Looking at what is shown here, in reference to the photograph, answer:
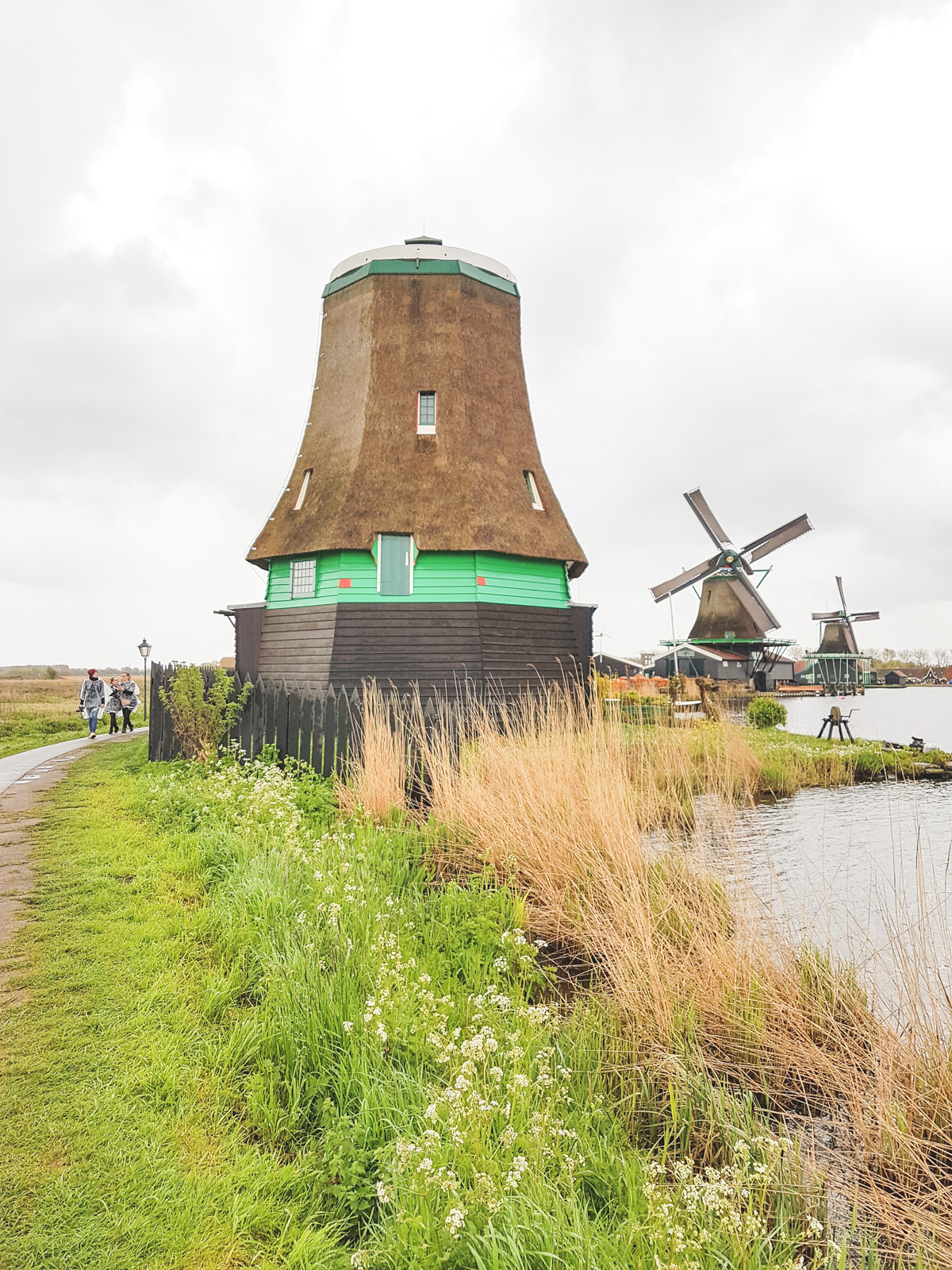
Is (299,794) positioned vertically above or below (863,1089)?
above

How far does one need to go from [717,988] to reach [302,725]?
676 centimetres

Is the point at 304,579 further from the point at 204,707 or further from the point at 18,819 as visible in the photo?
the point at 18,819

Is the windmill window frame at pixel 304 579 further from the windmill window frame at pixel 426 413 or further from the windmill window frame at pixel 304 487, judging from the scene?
the windmill window frame at pixel 426 413

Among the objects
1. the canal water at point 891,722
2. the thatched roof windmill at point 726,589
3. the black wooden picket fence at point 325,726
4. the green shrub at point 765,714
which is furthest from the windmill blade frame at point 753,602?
the black wooden picket fence at point 325,726

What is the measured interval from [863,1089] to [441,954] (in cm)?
217

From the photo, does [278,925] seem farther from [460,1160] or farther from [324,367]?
[324,367]

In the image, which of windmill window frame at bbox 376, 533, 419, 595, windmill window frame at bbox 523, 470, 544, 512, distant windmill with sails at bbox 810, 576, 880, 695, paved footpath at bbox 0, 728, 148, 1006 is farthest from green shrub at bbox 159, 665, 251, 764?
distant windmill with sails at bbox 810, 576, 880, 695

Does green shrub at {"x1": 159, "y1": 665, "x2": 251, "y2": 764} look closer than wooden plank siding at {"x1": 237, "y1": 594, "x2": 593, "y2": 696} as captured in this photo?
Yes

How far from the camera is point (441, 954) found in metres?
4.33

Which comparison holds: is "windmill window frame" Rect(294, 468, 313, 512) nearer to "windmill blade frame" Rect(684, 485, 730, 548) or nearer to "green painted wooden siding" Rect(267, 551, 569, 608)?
"green painted wooden siding" Rect(267, 551, 569, 608)

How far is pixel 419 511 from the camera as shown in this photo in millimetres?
15297

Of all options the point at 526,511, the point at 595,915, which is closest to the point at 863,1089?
the point at 595,915

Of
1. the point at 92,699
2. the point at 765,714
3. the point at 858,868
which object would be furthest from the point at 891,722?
the point at 92,699

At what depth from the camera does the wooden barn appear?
583 inches
